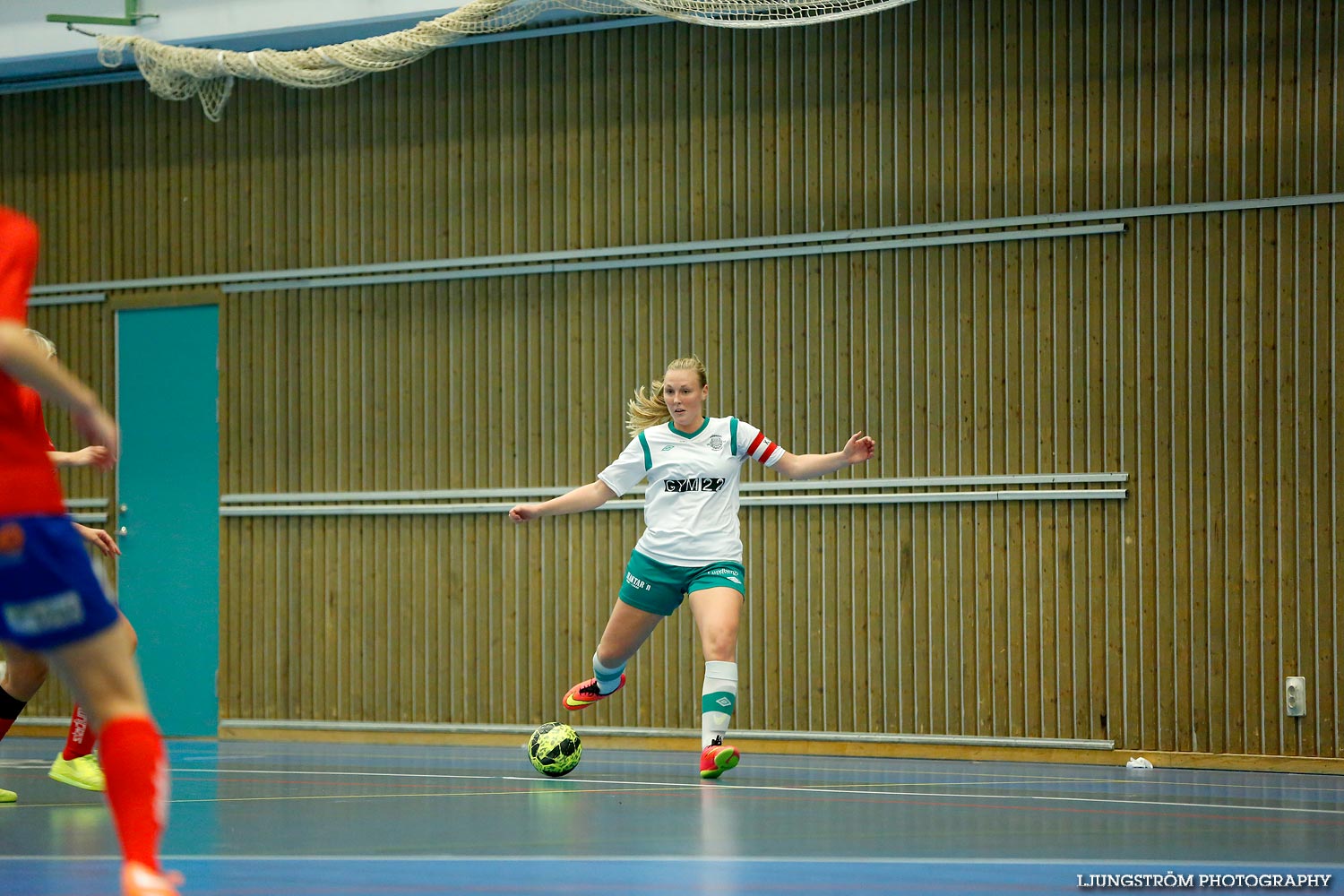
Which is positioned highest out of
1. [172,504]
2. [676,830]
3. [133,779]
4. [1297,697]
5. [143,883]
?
[172,504]

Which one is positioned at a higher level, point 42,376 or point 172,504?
point 42,376

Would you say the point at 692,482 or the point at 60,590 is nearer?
the point at 60,590

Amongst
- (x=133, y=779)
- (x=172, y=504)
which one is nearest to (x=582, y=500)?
(x=133, y=779)

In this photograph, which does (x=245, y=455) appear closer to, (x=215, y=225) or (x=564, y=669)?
(x=215, y=225)

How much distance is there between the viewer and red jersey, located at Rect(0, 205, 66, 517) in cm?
332

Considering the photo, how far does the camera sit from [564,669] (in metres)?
12.0

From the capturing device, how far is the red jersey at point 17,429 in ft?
10.9

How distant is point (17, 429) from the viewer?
3.36m

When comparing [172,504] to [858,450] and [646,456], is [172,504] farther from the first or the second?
[858,450]

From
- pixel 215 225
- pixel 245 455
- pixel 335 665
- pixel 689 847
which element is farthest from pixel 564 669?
pixel 689 847

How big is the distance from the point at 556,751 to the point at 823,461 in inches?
83.3

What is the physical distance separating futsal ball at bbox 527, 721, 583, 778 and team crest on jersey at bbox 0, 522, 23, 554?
5440 mm

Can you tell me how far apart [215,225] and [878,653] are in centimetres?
650

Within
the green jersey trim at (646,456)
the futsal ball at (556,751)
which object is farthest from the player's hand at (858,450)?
the futsal ball at (556,751)
